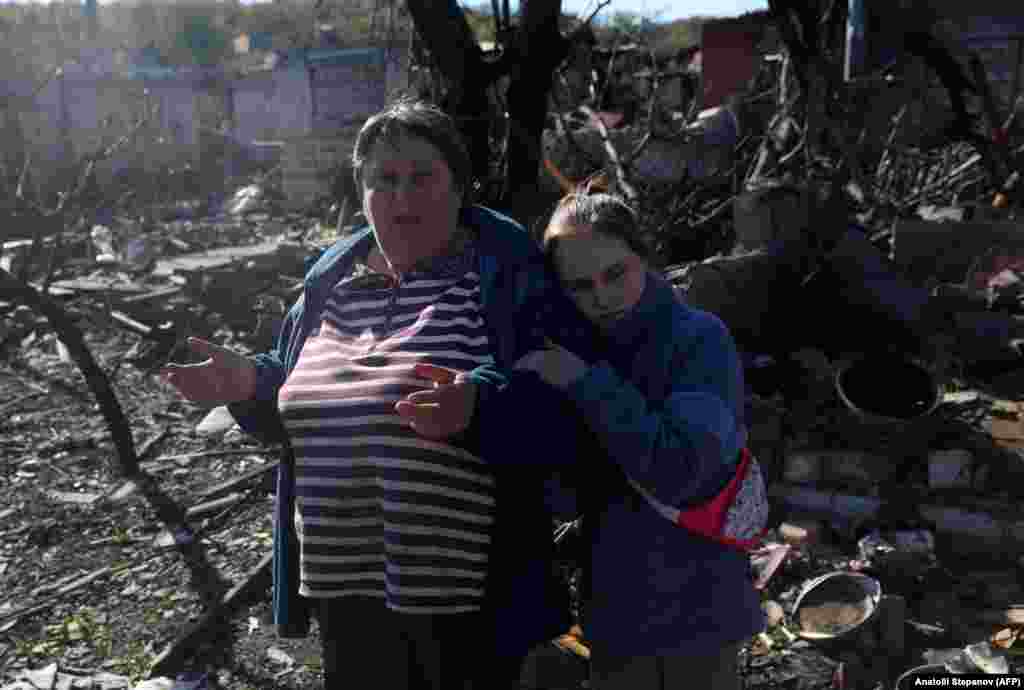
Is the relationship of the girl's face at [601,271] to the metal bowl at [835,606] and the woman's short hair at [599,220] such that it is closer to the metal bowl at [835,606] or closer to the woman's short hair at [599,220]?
the woman's short hair at [599,220]

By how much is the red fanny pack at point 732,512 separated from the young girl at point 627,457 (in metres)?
0.02

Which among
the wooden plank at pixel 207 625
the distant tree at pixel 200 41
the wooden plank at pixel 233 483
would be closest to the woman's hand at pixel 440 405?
the wooden plank at pixel 207 625

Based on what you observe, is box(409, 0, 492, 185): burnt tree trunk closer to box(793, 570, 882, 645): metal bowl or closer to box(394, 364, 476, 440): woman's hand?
box(394, 364, 476, 440): woman's hand

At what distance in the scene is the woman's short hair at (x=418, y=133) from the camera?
202 cm

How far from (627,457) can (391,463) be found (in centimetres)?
50

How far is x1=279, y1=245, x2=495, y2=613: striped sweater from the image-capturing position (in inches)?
76.3

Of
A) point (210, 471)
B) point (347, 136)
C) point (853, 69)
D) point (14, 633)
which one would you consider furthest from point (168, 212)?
point (14, 633)

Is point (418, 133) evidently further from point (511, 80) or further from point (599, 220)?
point (511, 80)

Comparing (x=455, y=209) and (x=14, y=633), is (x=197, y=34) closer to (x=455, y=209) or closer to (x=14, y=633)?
(x=14, y=633)

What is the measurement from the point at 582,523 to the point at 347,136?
21908mm

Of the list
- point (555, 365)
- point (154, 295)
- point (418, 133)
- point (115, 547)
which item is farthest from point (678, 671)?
point (154, 295)

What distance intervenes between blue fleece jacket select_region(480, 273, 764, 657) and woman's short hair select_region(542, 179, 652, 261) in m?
0.11

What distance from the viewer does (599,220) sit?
192 cm

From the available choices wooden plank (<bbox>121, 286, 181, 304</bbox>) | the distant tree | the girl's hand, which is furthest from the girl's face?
the distant tree
